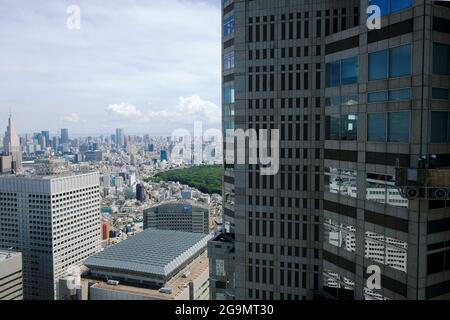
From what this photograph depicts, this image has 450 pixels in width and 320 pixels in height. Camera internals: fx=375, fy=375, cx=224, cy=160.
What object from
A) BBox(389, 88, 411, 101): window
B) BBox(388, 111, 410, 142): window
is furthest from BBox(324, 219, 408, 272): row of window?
BBox(389, 88, 411, 101): window

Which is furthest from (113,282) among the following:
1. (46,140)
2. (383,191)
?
(46,140)

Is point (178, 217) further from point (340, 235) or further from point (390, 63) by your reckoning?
point (390, 63)

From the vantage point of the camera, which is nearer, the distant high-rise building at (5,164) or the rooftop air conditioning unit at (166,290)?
the rooftop air conditioning unit at (166,290)

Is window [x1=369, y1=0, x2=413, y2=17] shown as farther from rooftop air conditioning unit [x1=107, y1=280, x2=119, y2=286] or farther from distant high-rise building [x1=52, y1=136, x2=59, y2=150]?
distant high-rise building [x1=52, y1=136, x2=59, y2=150]

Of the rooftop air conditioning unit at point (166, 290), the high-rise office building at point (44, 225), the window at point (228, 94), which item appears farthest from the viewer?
the high-rise office building at point (44, 225)

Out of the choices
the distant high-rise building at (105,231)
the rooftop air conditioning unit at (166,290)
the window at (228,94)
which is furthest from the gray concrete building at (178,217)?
the window at (228,94)

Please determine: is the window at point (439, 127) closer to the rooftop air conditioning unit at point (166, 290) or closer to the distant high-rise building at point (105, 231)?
the rooftop air conditioning unit at point (166, 290)

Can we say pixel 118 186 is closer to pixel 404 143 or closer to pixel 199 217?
pixel 199 217
